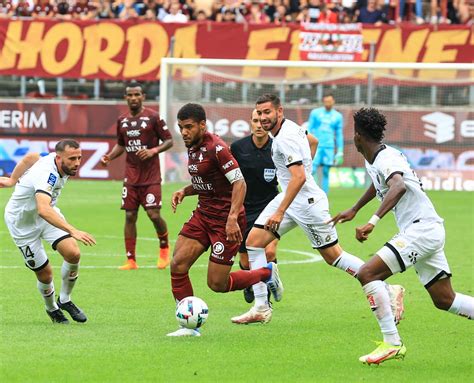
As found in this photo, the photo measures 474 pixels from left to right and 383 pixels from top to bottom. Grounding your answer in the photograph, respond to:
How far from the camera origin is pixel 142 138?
1580 cm

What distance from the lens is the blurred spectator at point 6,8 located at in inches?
1282

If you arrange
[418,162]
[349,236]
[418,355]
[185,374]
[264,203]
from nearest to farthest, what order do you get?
1. [185,374]
2. [418,355]
3. [264,203]
4. [349,236]
5. [418,162]

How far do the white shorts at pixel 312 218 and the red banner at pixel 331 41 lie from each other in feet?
64.2

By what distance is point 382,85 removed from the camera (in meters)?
29.8

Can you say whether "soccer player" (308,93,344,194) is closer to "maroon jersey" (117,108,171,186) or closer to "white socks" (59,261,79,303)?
"maroon jersey" (117,108,171,186)

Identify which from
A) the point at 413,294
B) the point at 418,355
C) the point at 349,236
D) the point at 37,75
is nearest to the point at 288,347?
the point at 418,355

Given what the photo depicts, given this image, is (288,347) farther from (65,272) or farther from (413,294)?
(413,294)

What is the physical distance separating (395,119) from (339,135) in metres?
4.93

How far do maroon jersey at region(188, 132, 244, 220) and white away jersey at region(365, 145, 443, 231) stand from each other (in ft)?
5.23

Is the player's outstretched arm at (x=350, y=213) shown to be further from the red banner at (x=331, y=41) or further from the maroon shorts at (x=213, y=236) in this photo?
the red banner at (x=331, y=41)

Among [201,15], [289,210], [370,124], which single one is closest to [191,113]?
[370,124]

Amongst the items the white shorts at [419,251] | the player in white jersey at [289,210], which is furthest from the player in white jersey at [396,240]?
the player in white jersey at [289,210]

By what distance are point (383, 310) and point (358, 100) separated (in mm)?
21923

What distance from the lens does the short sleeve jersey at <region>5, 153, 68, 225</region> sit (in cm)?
1062
